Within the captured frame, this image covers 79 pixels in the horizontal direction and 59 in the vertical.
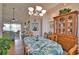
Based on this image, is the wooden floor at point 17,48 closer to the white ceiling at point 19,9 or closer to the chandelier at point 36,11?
the white ceiling at point 19,9

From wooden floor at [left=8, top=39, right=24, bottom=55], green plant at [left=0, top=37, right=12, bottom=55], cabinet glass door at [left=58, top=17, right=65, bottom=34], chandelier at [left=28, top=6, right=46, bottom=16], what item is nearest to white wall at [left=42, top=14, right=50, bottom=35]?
chandelier at [left=28, top=6, right=46, bottom=16]

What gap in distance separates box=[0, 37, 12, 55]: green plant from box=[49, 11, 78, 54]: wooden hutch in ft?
2.19

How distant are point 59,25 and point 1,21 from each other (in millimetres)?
929

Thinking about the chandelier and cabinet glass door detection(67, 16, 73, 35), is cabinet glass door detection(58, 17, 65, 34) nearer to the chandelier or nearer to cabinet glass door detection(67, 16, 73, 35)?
cabinet glass door detection(67, 16, 73, 35)

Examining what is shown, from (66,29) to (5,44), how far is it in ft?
3.27

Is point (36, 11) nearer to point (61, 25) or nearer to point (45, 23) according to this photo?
point (45, 23)

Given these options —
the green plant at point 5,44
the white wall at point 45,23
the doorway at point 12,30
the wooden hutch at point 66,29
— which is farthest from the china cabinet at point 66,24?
the green plant at point 5,44

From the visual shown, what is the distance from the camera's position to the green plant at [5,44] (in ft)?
9.36

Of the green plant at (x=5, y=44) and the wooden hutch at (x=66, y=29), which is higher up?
the wooden hutch at (x=66, y=29)

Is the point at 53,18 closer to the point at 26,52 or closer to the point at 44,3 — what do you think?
the point at 44,3

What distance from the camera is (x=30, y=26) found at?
9.42ft

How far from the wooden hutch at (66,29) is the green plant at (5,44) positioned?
667 millimetres

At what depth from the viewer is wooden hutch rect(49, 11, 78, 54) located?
2818 mm

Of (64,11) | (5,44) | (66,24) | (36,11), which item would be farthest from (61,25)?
(5,44)
